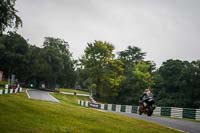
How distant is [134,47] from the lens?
126375mm

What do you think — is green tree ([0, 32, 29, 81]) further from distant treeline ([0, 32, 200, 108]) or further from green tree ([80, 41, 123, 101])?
green tree ([80, 41, 123, 101])

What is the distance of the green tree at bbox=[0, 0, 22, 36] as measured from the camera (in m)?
27.2

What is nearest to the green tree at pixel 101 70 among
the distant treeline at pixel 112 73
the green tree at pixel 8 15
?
the distant treeline at pixel 112 73

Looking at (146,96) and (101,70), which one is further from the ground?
(101,70)

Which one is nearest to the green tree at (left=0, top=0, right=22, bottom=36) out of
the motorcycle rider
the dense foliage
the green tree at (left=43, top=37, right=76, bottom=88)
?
the motorcycle rider

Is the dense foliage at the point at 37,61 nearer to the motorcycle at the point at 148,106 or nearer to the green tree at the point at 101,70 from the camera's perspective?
the green tree at the point at 101,70

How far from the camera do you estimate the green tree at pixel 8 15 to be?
89.1 feet

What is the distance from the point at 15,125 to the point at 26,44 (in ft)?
311

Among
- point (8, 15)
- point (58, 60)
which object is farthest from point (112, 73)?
point (8, 15)

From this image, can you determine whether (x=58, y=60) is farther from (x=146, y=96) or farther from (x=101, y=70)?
(x=146, y=96)

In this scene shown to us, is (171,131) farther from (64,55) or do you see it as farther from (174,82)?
(64,55)

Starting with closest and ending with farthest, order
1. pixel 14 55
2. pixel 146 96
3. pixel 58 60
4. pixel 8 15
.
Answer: pixel 146 96 < pixel 8 15 < pixel 14 55 < pixel 58 60

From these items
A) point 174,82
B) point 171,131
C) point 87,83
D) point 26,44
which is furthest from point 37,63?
point 171,131

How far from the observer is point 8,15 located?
28.8 meters
